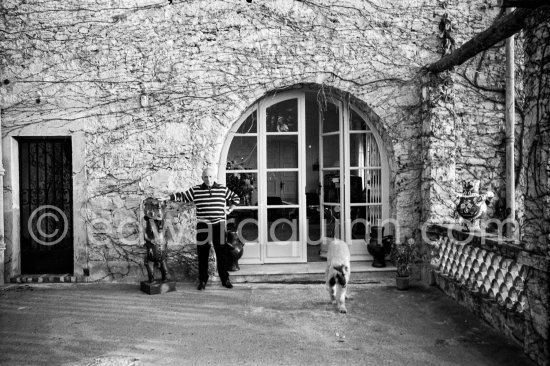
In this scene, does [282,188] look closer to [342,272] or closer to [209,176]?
[209,176]

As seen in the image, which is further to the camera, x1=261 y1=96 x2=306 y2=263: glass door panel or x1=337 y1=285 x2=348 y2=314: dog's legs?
x1=261 y1=96 x2=306 y2=263: glass door panel

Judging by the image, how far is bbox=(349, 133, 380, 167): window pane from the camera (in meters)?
6.09

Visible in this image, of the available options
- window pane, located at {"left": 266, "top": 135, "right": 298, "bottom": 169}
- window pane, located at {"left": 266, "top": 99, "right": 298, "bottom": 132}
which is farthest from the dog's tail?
window pane, located at {"left": 266, "top": 99, "right": 298, "bottom": 132}

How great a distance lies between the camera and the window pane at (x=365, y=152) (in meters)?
6.09

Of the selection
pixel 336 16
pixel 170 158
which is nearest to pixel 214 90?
pixel 170 158

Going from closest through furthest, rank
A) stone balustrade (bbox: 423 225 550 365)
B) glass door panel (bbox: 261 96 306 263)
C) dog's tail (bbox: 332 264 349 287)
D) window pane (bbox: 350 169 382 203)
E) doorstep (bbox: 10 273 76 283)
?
stone balustrade (bbox: 423 225 550 365) < dog's tail (bbox: 332 264 349 287) < doorstep (bbox: 10 273 76 283) < glass door panel (bbox: 261 96 306 263) < window pane (bbox: 350 169 382 203)

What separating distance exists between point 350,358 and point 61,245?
4.77 meters

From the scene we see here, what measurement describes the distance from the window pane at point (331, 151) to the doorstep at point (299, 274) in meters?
1.47

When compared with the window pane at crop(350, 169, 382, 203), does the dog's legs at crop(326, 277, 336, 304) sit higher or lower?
lower

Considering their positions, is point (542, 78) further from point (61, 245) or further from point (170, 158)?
point (61, 245)

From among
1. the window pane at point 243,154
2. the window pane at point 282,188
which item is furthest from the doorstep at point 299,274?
the window pane at point 243,154

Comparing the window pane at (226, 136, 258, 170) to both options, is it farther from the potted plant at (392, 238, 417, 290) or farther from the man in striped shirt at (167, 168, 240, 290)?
the potted plant at (392, 238, 417, 290)

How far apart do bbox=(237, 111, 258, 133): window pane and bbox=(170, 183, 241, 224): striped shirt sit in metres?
1.10

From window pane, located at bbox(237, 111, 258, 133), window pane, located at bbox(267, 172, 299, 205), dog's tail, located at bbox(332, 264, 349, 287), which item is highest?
window pane, located at bbox(237, 111, 258, 133)
